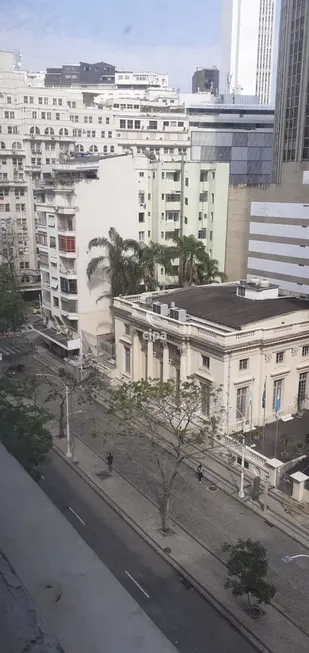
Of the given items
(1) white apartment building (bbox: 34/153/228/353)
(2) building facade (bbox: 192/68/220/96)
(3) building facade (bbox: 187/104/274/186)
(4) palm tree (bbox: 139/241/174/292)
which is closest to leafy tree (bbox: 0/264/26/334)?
(1) white apartment building (bbox: 34/153/228/353)

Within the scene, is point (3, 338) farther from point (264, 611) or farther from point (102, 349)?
point (264, 611)

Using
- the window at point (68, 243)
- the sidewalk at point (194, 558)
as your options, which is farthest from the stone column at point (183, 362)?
the window at point (68, 243)

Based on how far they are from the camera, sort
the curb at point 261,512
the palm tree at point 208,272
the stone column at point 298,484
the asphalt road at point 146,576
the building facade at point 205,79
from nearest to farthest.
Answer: the asphalt road at point 146,576 → the curb at point 261,512 → the stone column at point 298,484 → the palm tree at point 208,272 → the building facade at point 205,79

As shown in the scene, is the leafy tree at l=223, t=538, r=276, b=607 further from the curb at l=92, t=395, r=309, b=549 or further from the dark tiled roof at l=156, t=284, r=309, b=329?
the dark tiled roof at l=156, t=284, r=309, b=329

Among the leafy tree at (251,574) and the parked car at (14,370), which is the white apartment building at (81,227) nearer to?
the parked car at (14,370)

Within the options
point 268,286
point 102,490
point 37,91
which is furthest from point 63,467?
point 37,91
